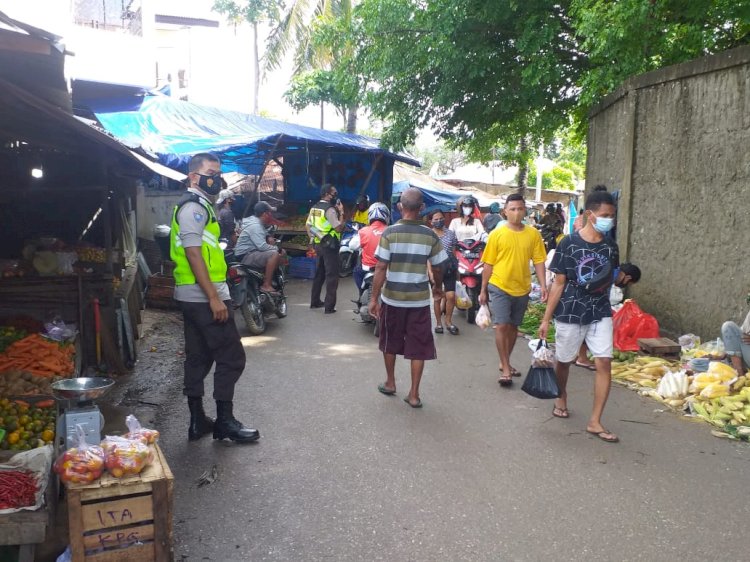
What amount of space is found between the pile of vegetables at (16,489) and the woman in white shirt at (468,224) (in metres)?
7.07

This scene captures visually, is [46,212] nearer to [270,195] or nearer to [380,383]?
[380,383]

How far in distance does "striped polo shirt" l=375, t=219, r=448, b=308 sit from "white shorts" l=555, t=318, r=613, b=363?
1.23 metres

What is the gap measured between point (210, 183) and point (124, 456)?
213 cm

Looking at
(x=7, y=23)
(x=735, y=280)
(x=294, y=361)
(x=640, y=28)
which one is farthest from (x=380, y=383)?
(x=640, y=28)

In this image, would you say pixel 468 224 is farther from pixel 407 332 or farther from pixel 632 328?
pixel 407 332

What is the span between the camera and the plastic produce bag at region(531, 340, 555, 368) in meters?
5.38

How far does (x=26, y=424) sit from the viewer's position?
13.6 feet

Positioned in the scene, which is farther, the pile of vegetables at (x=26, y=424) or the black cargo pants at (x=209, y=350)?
the black cargo pants at (x=209, y=350)

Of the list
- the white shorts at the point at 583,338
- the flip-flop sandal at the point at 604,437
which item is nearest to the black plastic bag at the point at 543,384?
the white shorts at the point at 583,338

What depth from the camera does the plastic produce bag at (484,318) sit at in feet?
20.9

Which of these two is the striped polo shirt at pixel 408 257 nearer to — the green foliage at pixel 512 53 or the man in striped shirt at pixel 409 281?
the man in striped shirt at pixel 409 281

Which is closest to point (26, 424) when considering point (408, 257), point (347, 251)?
point (408, 257)

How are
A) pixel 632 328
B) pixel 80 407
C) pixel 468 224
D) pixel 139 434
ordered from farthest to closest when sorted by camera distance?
pixel 468 224 < pixel 632 328 < pixel 80 407 < pixel 139 434

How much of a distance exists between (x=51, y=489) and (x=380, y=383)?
3574mm
